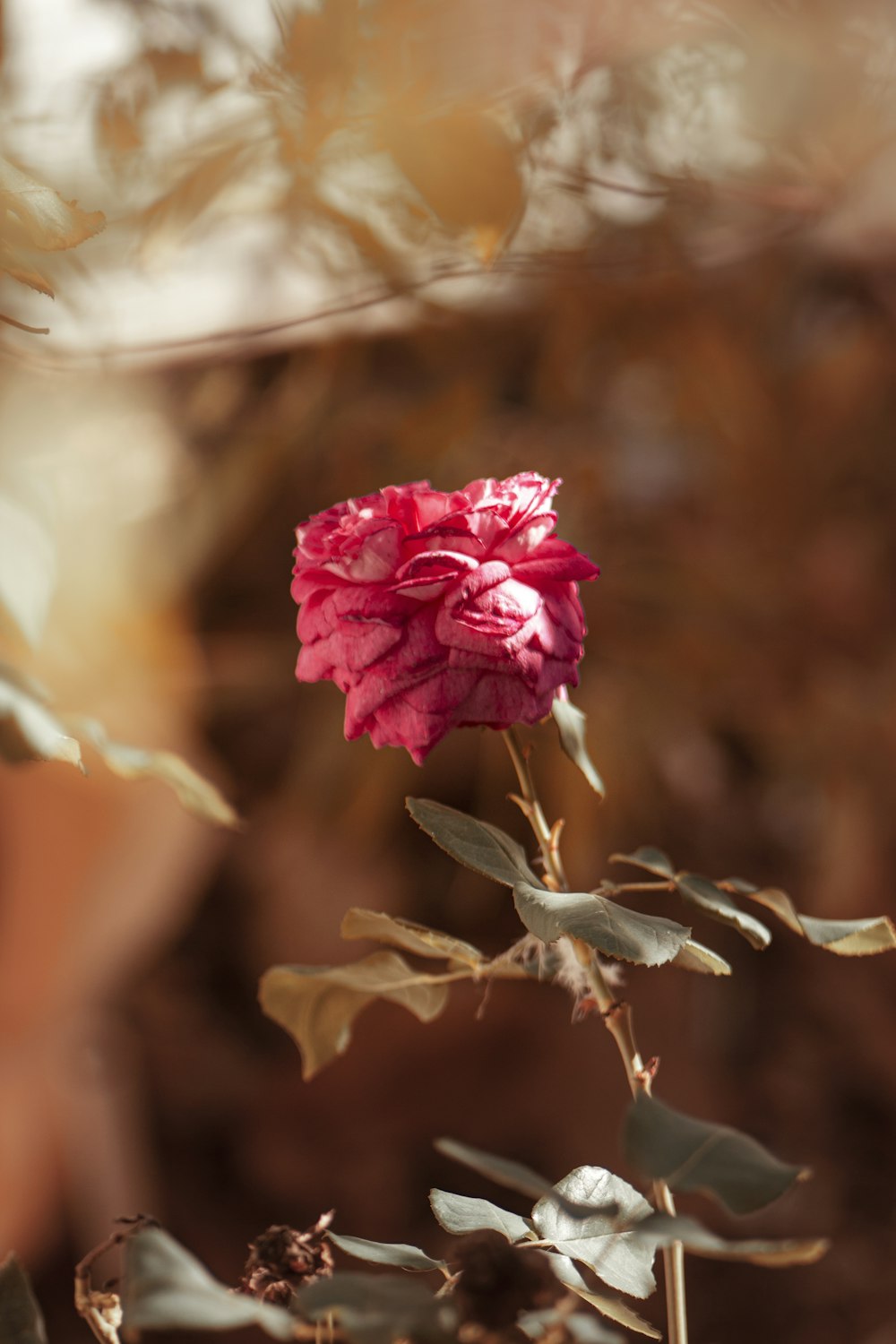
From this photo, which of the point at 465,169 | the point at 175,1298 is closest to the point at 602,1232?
the point at 175,1298

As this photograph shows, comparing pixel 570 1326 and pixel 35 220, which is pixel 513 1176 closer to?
pixel 570 1326

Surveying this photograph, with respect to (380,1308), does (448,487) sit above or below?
below

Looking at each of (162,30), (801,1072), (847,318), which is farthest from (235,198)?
(801,1072)

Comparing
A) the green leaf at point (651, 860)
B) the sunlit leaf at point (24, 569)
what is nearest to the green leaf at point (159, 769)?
the sunlit leaf at point (24, 569)

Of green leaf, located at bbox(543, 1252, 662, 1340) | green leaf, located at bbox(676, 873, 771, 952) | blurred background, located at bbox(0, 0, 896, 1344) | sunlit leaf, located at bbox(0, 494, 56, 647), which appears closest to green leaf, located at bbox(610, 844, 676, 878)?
green leaf, located at bbox(676, 873, 771, 952)

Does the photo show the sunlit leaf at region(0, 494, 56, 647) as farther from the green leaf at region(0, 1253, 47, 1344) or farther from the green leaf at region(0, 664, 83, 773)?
the green leaf at region(0, 1253, 47, 1344)
